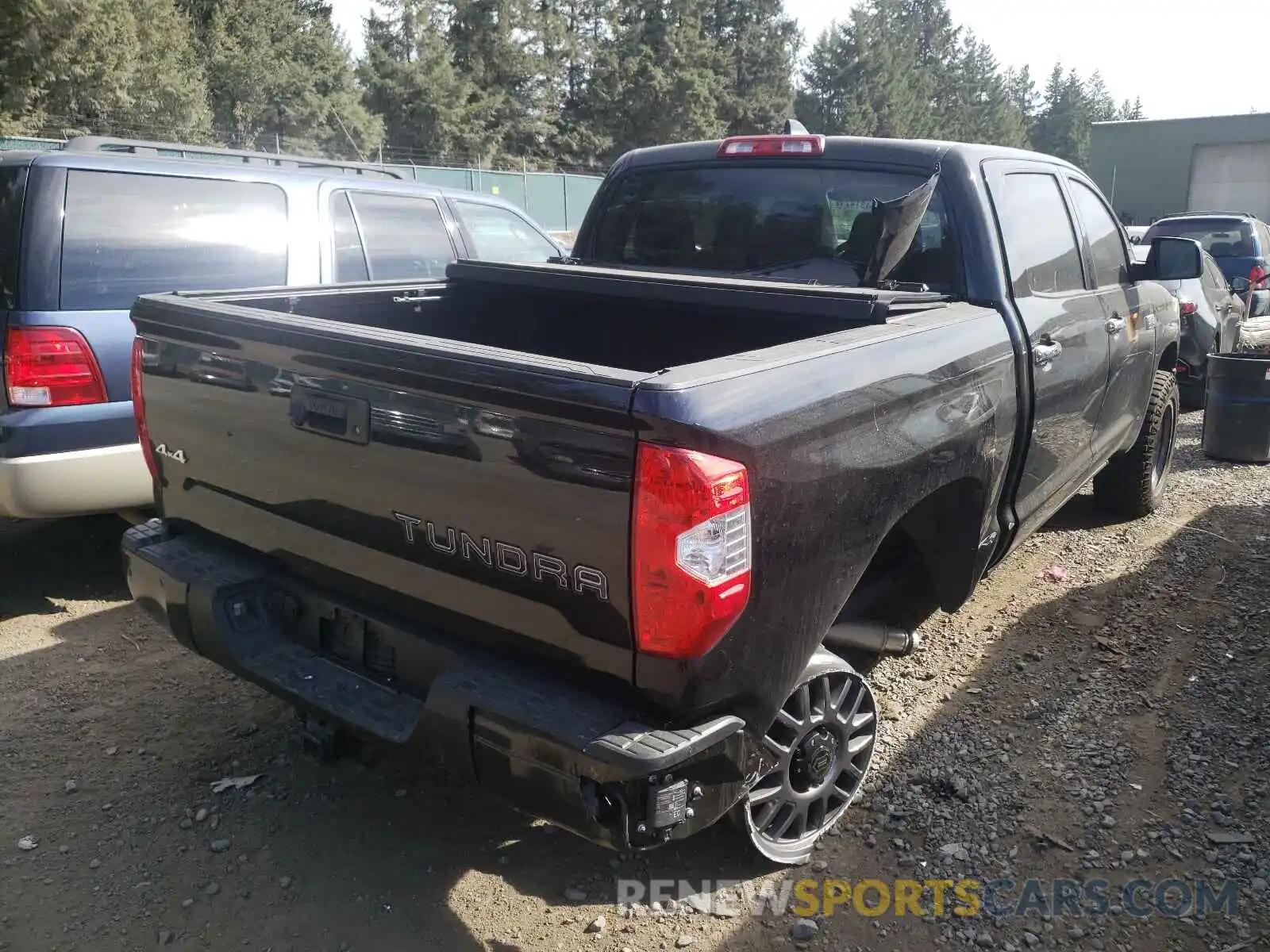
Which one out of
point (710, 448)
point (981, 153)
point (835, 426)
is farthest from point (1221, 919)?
point (981, 153)

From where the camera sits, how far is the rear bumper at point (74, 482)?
409cm

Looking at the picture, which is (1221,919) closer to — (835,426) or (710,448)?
(835,426)

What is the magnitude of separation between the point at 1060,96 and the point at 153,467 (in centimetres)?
11066

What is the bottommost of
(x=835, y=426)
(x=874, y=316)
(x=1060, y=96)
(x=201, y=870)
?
(x=201, y=870)

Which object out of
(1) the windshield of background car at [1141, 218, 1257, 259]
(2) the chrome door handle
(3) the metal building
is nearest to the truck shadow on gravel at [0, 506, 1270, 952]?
(2) the chrome door handle

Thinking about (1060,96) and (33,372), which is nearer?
(33,372)

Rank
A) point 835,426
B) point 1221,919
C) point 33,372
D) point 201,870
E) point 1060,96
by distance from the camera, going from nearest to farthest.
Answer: point 835,426 < point 1221,919 < point 201,870 < point 33,372 < point 1060,96

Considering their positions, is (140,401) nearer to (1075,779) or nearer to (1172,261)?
(1075,779)

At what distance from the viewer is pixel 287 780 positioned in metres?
3.28

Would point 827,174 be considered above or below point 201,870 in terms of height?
above

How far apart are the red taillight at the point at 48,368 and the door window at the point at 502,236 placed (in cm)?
278

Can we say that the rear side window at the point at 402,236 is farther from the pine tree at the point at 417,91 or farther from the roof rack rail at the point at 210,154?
the pine tree at the point at 417,91

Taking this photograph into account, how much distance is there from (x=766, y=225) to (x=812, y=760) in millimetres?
2180

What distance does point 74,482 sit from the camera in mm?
4184
